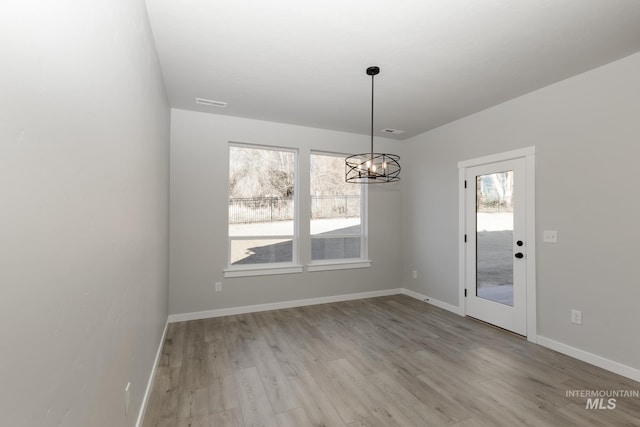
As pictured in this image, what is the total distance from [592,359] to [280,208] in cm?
386

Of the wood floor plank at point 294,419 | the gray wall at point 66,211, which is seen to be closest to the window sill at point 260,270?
the wood floor plank at point 294,419

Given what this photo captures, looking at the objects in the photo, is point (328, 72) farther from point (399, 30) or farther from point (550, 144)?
point (550, 144)

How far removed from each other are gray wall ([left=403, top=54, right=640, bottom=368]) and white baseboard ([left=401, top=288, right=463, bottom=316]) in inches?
44.5

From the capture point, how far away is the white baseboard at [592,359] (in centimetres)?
257

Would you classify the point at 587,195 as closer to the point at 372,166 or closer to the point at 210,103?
the point at 372,166

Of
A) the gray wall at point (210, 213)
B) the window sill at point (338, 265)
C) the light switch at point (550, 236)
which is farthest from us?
the window sill at point (338, 265)

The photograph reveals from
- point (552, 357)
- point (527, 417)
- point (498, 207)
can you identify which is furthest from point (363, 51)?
point (552, 357)

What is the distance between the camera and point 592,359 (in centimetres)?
281

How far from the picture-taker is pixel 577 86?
298 centimetres

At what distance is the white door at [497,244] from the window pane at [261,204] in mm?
2553

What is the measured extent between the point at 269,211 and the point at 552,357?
367 centimetres

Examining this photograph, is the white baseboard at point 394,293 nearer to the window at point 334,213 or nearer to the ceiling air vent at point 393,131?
the window at point 334,213

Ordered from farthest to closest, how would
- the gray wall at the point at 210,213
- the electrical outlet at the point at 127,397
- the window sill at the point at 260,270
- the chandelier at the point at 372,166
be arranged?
1. the window sill at the point at 260,270
2. the gray wall at the point at 210,213
3. the chandelier at the point at 372,166
4. the electrical outlet at the point at 127,397

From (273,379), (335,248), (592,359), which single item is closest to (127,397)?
(273,379)
